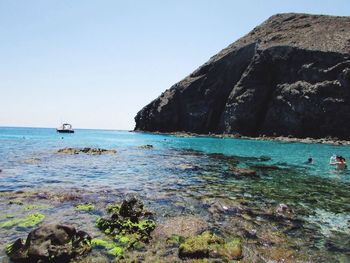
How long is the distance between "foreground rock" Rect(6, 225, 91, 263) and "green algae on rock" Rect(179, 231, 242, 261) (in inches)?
138

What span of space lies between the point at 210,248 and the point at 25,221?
27.9ft

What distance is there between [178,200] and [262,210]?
16.8 feet

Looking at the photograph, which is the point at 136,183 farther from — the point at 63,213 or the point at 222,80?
the point at 222,80

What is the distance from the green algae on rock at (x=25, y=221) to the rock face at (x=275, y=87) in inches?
4526

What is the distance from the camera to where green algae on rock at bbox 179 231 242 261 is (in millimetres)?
10492

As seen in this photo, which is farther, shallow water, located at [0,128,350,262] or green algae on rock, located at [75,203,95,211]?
green algae on rock, located at [75,203,95,211]

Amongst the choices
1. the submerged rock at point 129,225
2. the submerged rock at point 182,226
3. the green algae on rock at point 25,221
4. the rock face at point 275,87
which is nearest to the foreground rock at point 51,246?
the submerged rock at point 129,225

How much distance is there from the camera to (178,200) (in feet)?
61.8

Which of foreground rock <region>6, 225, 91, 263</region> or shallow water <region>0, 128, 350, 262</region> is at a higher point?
foreground rock <region>6, 225, 91, 263</region>

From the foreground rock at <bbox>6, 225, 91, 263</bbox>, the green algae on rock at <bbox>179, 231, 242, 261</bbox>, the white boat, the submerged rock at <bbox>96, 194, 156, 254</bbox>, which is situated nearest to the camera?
the foreground rock at <bbox>6, 225, 91, 263</bbox>

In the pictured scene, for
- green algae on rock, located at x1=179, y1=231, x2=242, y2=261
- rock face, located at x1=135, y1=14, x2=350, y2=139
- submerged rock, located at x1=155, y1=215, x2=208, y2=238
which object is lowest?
submerged rock, located at x1=155, y1=215, x2=208, y2=238

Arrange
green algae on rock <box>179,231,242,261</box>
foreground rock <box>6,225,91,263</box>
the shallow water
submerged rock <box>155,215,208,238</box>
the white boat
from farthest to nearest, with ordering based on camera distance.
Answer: the white boat, submerged rock <box>155,215,208,238</box>, the shallow water, green algae on rock <box>179,231,242,261</box>, foreground rock <box>6,225,91,263</box>

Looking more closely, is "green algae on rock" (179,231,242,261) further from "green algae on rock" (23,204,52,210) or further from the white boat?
the white boat

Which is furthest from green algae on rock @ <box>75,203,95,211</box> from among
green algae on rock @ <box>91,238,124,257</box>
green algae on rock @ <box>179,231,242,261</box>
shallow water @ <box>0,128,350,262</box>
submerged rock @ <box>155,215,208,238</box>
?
green algae on rock @ <box>179,231,242,261</box>
